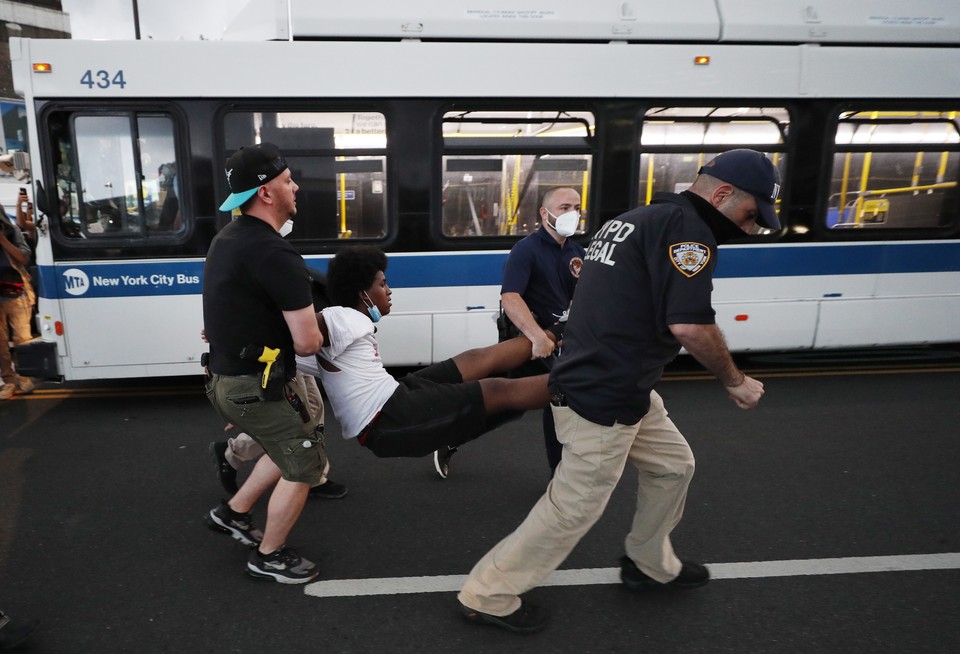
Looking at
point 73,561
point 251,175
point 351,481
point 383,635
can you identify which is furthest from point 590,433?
point 73,561

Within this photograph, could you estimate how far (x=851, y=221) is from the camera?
646 cm

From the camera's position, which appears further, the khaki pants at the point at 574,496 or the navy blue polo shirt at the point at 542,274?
the navy blue polo shirt at the point at 542,274

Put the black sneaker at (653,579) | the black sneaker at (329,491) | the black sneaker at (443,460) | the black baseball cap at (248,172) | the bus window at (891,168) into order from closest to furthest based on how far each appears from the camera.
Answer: the black baseball cap at (248,172) → the black sneaker at (653,579) → the black sneaker at (329,491) → the black sneaker at (443,460) → the bus window at (891,168)

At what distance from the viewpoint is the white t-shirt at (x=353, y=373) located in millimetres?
3080

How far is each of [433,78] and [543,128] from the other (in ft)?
A: 3.39

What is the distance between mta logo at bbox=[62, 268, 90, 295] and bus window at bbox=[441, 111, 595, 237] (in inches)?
117

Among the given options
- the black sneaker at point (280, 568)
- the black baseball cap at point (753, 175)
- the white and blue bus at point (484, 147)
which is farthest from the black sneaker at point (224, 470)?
the black baseball cap at point (753, 175)

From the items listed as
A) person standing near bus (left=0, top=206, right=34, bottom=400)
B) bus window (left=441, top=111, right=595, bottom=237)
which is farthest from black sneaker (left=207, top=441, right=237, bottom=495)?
person standing near bus (left=0, top=206, right=34, bottom=400)

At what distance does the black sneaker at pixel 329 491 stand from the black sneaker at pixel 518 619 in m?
1.45

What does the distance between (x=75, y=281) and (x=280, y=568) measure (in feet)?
12.0

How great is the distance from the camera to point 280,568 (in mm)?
3137

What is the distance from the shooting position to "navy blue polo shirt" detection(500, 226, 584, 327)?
3.89 m

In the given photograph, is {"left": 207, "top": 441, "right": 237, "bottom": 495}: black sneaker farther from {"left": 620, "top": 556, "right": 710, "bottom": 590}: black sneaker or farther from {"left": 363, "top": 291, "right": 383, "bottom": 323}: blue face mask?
{"left": 620, "top": 556, "right": 710, "bottom": 590}: black sneaker

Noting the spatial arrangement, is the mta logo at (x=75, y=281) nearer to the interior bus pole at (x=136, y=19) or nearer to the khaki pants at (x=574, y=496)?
the khaki pants at (x=574, y=496)
